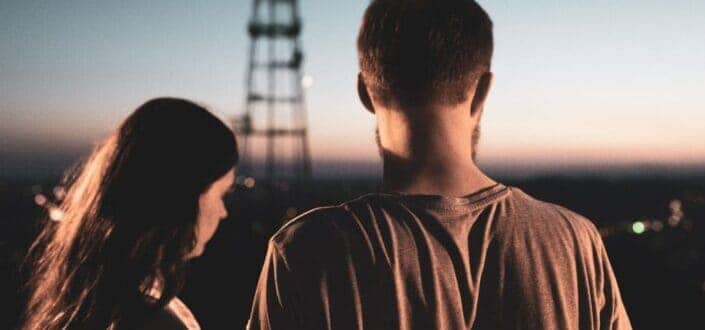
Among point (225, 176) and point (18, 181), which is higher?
point (225, 176)

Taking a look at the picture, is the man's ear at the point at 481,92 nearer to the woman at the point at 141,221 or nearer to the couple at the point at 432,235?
the couple at the point at 432,235

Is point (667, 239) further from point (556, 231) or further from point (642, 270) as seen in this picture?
point (556, 231)

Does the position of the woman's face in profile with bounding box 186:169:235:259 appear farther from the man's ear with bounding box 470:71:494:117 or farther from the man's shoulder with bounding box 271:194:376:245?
the man's ear with bounding box 470:71:494:117

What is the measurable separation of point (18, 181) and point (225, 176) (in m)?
157

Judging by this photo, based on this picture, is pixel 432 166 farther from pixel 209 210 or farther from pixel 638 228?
pixel 638 228

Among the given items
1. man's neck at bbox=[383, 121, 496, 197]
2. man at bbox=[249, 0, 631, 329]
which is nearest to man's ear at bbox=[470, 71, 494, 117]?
man at bbox=[249, 0, 631, 329]

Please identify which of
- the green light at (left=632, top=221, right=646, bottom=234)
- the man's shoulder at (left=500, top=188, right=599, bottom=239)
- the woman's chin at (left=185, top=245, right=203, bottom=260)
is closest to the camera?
the man's shoulder at (left=500, top=188, right=599, bottom=239)

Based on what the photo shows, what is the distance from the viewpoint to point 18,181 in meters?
137

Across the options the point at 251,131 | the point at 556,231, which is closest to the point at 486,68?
the point at 556,231

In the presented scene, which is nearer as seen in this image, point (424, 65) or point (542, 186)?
point (424, 65)

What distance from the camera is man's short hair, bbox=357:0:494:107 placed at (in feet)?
4.49

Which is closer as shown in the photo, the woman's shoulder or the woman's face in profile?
the woman's shoulder

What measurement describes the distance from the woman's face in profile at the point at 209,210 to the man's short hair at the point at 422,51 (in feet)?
3.38

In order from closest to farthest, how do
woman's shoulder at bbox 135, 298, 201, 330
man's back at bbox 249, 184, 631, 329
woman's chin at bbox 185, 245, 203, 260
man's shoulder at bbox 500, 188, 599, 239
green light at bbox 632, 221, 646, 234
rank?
man's back at bbox 249, 184, 631, 329 < man's shoulder at bbox 500, 188, 599, 239 < woman's shoulder at bbox 135, 298, 201, 330 < woman's chin at bbox 185, 245, 203, 260 < green light at bbox 632, 221, 646, 234
